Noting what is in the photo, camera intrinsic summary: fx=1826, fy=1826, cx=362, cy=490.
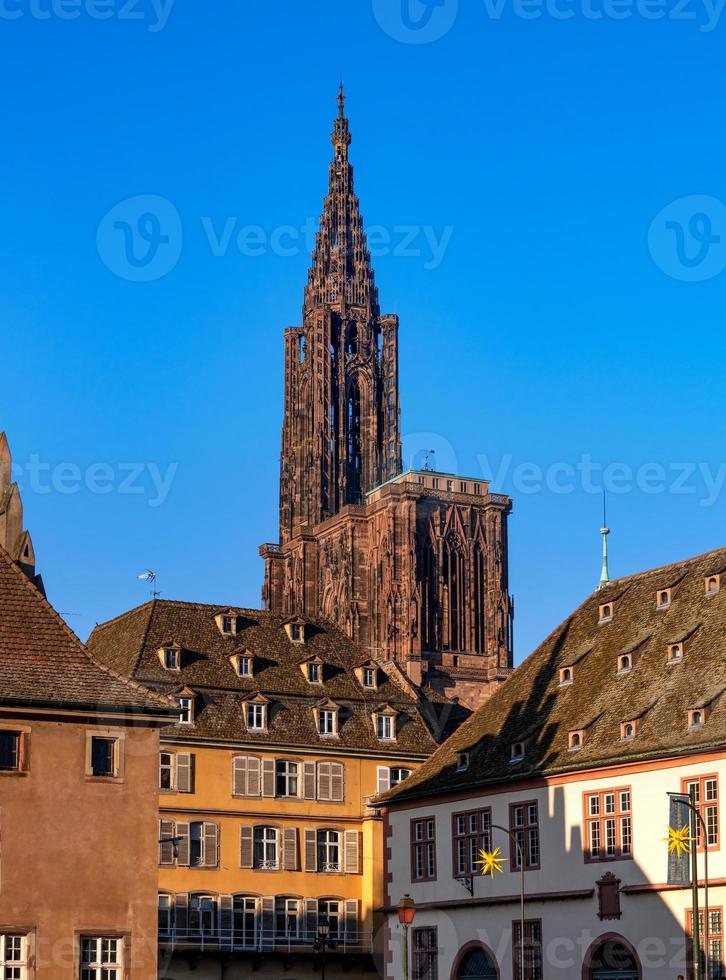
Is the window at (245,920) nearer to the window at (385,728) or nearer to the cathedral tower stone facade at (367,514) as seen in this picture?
the window at (385,728)

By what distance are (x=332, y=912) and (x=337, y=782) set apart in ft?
16.6

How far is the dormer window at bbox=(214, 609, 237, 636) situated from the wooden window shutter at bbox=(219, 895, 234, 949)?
12.5 m

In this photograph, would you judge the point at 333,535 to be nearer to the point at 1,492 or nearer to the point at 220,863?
the point at 220,863

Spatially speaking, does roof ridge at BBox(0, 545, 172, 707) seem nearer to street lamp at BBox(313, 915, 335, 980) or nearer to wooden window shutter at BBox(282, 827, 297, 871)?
street lamp at BBox(313, 915, 335, 980)

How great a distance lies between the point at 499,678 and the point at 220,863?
67056 millimetres

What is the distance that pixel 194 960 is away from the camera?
67.2 metres

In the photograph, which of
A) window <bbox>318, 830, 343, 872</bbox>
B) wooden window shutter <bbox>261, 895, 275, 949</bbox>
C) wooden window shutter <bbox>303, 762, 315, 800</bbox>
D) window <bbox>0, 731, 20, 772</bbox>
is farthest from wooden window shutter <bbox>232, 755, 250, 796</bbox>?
window <bbox>0, 731, 20, 772</bbox>

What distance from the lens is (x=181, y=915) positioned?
2665 inches

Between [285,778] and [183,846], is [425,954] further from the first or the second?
[285,778]

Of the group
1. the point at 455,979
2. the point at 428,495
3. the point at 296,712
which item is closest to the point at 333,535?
the point at 428,495

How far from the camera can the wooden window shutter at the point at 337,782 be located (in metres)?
72.6

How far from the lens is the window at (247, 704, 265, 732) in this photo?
72.1m

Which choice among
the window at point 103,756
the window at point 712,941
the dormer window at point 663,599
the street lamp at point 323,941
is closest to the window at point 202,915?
the street lamp at point 323,941

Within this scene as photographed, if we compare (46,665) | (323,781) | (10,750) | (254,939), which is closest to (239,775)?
(323,781)
